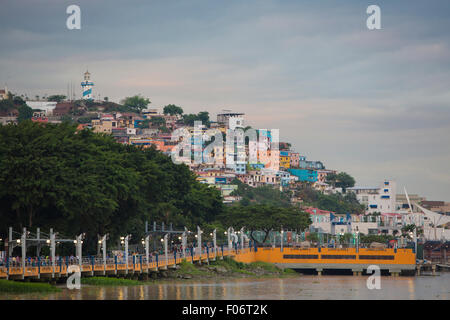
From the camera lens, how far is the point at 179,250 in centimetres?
9444

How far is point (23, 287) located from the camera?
62.9m

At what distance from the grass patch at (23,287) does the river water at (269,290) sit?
1139mm

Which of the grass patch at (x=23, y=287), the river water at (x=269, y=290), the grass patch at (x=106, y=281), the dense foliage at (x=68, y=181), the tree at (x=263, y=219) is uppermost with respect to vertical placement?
the dense foliage at (x=68, y=181)

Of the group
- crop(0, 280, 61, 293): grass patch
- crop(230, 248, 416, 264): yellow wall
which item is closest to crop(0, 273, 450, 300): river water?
crop(0, 280, 61, 293): grass patch

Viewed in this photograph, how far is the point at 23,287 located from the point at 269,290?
22458 millimetres

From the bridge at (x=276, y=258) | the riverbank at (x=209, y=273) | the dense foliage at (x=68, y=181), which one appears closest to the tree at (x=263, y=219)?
the bridge at (x=276, y=258)

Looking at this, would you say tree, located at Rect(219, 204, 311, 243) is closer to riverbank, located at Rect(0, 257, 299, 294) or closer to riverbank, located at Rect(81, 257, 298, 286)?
riverbank, located at Rect(81, 257, 298, 286)

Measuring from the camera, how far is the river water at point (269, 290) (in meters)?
64.7

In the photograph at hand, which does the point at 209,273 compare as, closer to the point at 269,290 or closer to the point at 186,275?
the point at 186,275

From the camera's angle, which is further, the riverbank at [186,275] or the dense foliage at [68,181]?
the dense foliage at [68,181]

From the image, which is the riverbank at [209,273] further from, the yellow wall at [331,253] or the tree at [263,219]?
the tree at [263,219]

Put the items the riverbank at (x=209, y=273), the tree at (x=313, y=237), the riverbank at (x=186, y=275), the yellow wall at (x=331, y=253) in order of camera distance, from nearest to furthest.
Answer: the riverbank at (x=186, y=275), the riverbank at (x=209, y=273), the yellow wall at (x=331, y=253), the tree at (x=313, y=237)
